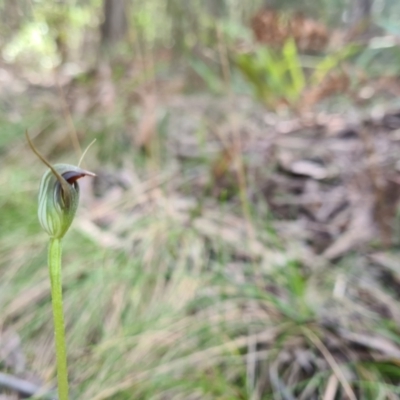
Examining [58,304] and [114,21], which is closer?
[58,304]

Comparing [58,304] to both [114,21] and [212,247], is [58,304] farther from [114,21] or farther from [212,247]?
[114,21]

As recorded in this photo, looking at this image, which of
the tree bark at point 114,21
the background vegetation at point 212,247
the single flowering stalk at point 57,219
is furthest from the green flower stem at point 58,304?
the tree bark at point 114,21

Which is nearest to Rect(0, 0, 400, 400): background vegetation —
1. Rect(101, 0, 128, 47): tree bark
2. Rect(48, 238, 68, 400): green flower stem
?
Rect(48, 238, 68, 400): green flower stem

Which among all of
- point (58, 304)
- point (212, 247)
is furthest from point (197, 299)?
point (58, 304)

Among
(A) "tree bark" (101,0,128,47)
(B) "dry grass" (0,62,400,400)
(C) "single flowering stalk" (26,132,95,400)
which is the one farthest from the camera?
(A) "tree bark" (101,0,128,47)

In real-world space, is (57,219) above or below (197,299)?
above

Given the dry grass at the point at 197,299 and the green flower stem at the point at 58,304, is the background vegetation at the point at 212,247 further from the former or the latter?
the green flower stem at the point at 58,304

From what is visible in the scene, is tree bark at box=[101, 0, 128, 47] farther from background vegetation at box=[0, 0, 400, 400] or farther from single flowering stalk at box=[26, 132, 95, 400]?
single flowering stalk at box=[26, 132, 95, 400]

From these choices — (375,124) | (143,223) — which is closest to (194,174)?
(143,223)
